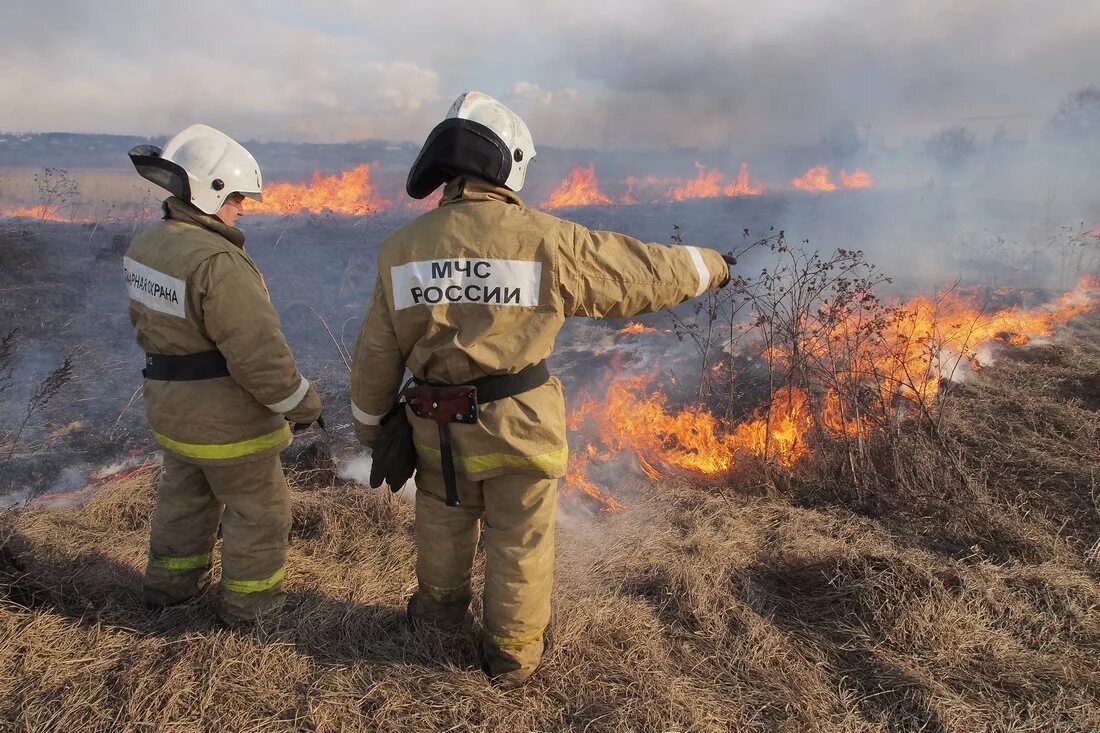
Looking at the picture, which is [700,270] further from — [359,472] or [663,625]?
[359,472]

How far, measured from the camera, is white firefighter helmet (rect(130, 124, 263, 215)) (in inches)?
116

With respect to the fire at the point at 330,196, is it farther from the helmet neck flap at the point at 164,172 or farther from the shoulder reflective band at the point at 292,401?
the shoulder reflective band at the point at 292,401

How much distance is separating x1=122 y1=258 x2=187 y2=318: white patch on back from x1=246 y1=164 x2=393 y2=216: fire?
591 inches

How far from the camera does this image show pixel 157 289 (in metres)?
2.85

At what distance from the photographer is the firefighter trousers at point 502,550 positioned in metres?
2.53

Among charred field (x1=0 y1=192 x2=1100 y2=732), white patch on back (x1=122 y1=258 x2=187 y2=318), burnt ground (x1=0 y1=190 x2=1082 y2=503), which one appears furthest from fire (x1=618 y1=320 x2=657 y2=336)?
white patch on back (x1=122 y1=258 x2=187 y2=318)

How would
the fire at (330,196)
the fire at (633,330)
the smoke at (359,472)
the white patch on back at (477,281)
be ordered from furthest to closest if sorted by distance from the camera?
1. the fire at (330,196)
2. the fire at (633,330)
3. the smoke at (359,472)
4. the white patch on back at (477,281)

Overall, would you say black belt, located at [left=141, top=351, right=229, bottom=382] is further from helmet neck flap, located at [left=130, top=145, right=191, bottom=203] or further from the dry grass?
the dry grass

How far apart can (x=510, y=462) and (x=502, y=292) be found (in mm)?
689

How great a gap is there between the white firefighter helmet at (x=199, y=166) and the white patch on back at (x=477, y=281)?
1415mm

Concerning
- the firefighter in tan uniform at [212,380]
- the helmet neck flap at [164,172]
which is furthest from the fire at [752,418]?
the helmet neck flap at [164,172]

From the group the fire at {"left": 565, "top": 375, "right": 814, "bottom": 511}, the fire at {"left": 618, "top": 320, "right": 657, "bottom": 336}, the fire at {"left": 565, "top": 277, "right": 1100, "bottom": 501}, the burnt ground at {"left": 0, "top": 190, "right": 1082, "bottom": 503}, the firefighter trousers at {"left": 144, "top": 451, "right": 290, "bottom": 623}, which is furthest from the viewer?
the fire at {"left": 618, "top": 320, "right": 657, "bottom": 336}

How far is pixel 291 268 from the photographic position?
13.2m

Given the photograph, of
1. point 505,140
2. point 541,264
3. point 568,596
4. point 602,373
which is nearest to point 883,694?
point 568,596
